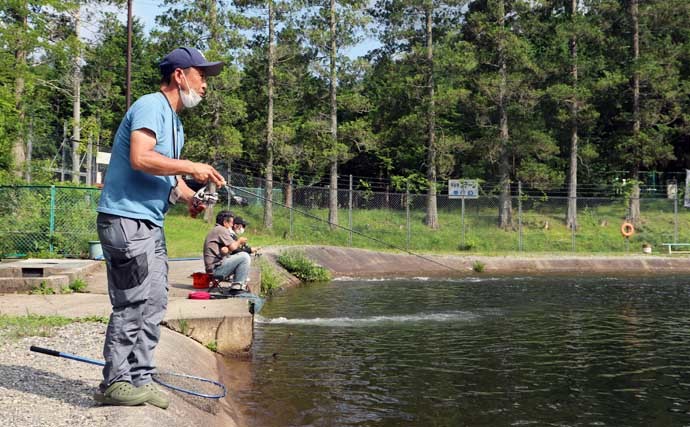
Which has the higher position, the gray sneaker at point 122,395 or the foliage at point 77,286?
the gray sneaker at point 122,395

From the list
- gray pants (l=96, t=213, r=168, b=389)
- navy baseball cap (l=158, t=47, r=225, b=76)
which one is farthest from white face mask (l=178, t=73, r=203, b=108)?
gray pants (l=96, t=213, r=168, b=389)

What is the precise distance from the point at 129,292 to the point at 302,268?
46.1 feet

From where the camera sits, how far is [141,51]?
52.9 metres

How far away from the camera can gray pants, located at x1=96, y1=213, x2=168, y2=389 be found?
4141 millimetres

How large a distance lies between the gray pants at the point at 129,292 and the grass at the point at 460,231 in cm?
1899

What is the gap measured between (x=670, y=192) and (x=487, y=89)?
1267 cm

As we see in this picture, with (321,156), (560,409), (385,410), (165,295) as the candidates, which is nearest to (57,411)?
(165,295)

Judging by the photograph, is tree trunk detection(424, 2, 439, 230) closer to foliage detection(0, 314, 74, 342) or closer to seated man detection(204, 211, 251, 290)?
seated man detection(204, 211, 251, 290)

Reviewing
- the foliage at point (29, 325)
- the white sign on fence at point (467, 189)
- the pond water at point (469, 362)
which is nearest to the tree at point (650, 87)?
the white sign on fence at point (467, 189)

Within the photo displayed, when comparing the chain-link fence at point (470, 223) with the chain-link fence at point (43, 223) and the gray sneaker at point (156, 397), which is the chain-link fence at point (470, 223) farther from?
the gray sneaker at point (156, 397)

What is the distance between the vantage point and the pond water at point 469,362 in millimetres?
5973

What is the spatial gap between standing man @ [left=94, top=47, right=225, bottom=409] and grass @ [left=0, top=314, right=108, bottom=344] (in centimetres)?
259

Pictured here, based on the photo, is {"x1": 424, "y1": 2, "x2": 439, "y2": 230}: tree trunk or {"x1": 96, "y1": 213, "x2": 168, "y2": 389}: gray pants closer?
{"x1": 96, "y1": 213, "x2": 168, "y2": 389}: gray pants

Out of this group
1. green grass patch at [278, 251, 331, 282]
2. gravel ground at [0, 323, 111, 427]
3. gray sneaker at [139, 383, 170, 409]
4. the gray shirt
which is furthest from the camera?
green grass patch at [278, 251, 331, 282]
